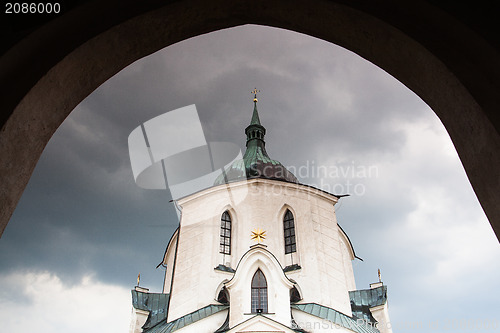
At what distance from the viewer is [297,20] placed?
2.93 metres

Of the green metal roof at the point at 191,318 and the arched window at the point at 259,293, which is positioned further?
the green metal roof at the point at 191,318

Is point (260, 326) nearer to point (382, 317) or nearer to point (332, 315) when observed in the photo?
point (332, 315)

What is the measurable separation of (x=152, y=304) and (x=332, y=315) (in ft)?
34.9

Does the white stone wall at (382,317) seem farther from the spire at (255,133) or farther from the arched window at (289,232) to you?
the spire at (255,133)

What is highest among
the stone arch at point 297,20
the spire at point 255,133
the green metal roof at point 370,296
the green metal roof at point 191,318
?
the spire at point 255,133

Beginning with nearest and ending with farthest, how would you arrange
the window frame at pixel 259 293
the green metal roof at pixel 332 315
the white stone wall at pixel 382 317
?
the window frame at pixel 259 293 → the green metal roof at pixel 332 315 → the white stone wall at pixel 382 317

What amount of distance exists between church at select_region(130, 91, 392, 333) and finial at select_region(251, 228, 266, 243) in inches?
2.2

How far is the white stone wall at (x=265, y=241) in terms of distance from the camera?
21.2 metres

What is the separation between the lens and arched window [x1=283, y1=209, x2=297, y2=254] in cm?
2306

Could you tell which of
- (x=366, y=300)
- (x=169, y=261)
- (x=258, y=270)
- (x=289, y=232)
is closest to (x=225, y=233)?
(x=289, y=232)

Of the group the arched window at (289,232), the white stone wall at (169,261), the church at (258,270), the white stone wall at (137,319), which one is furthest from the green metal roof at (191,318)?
the white stone wall at (169,261)

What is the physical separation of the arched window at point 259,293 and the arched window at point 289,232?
430cm

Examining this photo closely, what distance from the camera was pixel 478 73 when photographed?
220 centimetres

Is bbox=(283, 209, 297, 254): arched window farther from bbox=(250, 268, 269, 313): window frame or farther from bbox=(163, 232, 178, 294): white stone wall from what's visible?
bbox=(163, 232, 178, 294): white stone wall
